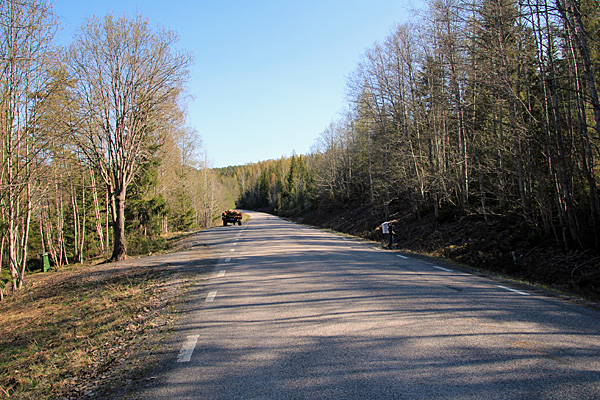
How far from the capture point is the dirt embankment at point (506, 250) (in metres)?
10.3

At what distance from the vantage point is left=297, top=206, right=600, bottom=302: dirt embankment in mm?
10297

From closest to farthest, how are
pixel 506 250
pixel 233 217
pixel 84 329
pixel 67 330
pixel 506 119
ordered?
pixel 84 329
pixel 67 330
pixel 506 250
pixel 506 119
pixel 233 217

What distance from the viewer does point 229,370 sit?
4012 millimetres

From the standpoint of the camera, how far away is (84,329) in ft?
22.7

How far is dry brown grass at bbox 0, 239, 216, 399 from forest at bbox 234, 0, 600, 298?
10.2 metres

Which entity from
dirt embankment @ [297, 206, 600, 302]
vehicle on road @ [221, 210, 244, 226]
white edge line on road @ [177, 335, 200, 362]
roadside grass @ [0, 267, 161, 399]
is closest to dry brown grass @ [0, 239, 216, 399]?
roadside grass @ [0, 267, 161, 399]

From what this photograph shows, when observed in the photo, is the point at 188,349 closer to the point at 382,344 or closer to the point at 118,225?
the point at 382,344

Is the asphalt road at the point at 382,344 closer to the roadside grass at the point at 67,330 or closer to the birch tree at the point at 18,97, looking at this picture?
the roadside grass at the point at 67,330

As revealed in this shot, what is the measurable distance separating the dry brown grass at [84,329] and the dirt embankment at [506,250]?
8167mm

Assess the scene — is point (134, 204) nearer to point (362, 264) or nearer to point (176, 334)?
point (362, 264)

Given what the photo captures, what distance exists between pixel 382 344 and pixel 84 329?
5577 mm

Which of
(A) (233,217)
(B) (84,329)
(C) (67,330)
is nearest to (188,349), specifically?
(B) (84,329)

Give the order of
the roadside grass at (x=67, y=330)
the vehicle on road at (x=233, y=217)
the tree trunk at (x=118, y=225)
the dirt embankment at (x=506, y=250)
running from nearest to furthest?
the roadside grass at (x=67, y=330) < the dirt embankment at (x=506, y=250) < the tree trunk at (x=118, y=225) < the vehicle on road at (x=233, y=217)

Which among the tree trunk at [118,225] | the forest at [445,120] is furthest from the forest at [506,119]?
the tree trunk at [118,225]
